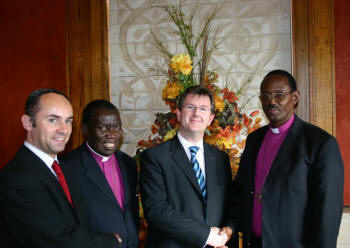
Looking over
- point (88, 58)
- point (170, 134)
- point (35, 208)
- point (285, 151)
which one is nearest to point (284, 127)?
point (285, 151)

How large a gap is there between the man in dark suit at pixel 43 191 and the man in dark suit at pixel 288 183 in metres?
0.89

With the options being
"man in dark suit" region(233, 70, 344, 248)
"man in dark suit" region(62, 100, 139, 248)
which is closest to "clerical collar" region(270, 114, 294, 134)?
"man in dark suit" region(233, 70, 344, 248)

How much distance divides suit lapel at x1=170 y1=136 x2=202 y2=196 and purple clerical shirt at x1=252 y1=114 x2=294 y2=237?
372 millimetres

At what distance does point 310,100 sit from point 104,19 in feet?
7.57

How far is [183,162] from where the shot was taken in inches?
80.7

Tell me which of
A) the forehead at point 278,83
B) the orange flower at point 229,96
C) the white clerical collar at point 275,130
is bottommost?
the white clerical collar at point 275,130

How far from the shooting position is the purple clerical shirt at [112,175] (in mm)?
2135

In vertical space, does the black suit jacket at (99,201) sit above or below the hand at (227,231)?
above

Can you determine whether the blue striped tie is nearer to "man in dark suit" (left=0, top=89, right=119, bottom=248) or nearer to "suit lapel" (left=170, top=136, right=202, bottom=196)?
"suit lapel" (left=170, top=136, right=202, bottom=196)

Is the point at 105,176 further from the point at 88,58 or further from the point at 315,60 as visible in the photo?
the point at 315,60

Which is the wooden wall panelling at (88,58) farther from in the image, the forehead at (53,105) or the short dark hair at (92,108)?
the forehead at (53,105)

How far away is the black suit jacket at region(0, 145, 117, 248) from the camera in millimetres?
1395

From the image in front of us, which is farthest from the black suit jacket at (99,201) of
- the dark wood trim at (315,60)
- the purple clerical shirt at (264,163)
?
the dark wood trim at (315,60)

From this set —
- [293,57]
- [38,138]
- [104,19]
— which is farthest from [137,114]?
[38,138]
